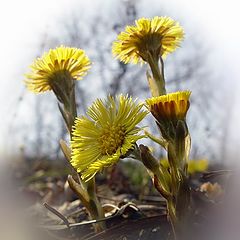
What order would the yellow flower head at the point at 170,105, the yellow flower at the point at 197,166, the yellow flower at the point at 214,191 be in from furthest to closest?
1. the yellow flower at the point at 197,166
2. the yellow flower at the point at 214,191
3. the yellow flower head at the point at 170,105

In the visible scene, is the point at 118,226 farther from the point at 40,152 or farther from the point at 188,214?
the point at 40,152

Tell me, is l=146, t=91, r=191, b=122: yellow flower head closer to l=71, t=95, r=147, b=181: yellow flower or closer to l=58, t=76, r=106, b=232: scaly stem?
l=71, t=95, r=147, b=181: yellow flower

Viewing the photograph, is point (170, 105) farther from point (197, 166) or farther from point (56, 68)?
point (197, 166)

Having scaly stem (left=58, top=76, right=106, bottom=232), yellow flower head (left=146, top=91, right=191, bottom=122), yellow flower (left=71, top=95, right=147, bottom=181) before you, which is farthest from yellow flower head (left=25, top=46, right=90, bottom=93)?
yellow flower head (left=146, top=91, right=191, bottom=122)

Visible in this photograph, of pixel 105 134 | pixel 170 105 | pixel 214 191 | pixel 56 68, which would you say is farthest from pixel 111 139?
pixel 214 191

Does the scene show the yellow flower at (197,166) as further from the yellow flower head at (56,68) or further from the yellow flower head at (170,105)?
the yellow flower head at (170,105)

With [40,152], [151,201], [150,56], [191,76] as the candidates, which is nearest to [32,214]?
[151,201]

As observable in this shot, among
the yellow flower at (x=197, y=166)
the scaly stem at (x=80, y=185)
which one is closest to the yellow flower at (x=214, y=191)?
the scaly stem at (x=80, y=185)
